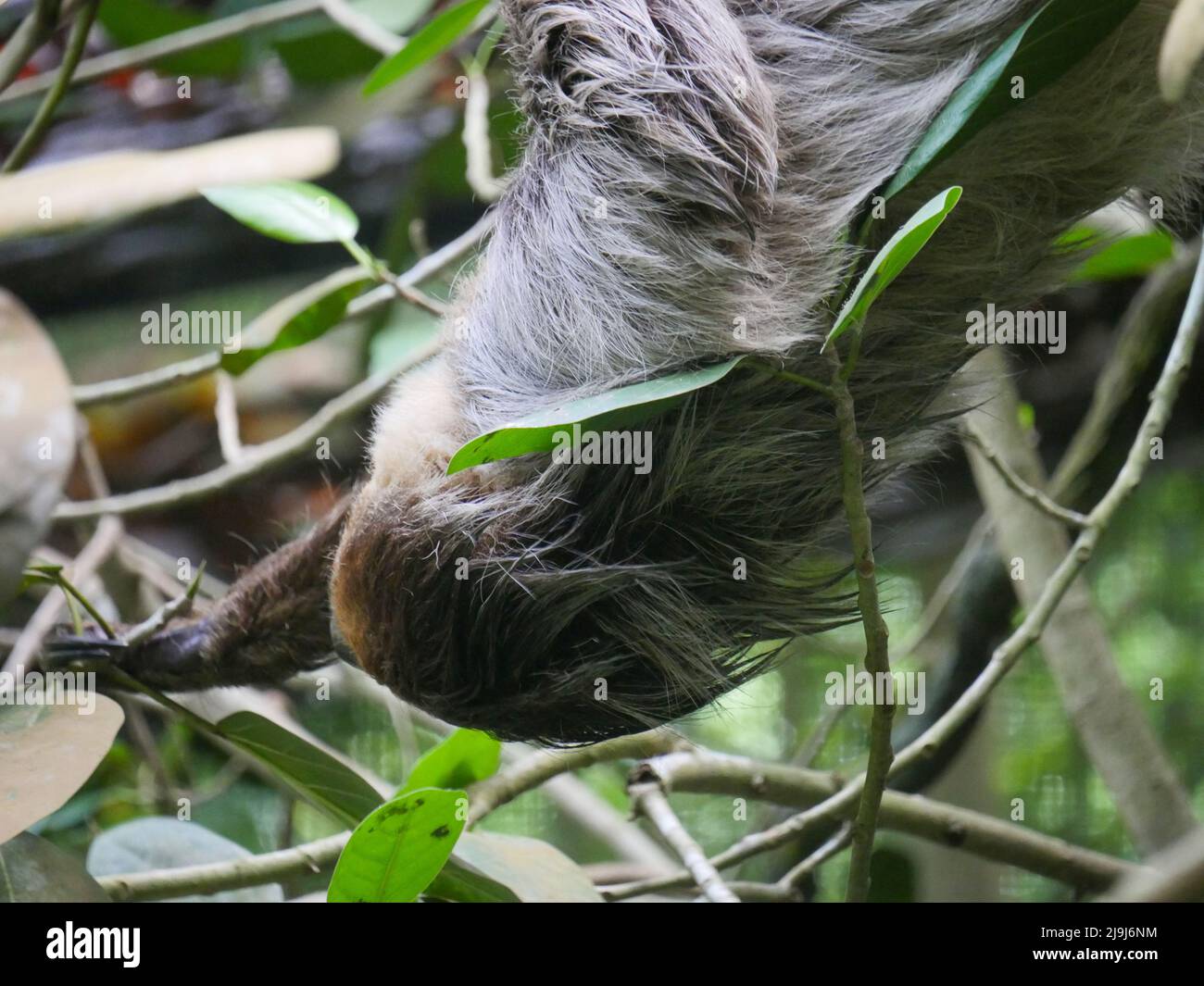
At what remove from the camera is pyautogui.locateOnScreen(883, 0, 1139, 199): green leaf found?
927 mm

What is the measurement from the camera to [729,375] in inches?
44.3

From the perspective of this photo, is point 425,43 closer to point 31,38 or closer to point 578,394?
A: point 31,38

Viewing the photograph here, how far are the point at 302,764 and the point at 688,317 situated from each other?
64 cm

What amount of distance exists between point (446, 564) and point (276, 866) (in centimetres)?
38

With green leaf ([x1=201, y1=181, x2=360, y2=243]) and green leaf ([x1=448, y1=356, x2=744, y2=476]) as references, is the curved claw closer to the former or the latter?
green leaf ([x1=201, y1=181, x2=360, y2=243])

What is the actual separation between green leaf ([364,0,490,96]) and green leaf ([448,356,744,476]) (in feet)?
2.41

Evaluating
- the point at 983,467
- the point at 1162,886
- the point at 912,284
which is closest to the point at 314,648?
the point at 912,284

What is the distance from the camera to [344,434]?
2.70m

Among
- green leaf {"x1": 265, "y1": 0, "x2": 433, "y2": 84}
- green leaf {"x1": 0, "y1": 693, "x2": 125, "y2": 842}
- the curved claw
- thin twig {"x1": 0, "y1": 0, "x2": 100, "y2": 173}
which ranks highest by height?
green leaf {"x1": 265, "y1": 0, "x2": 433, "y2": 84}

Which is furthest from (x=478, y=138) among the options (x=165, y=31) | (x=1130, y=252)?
(x=165, y=31)

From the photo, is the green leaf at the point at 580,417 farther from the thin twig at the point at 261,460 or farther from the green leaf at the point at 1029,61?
the thin twig at the point at 261,460

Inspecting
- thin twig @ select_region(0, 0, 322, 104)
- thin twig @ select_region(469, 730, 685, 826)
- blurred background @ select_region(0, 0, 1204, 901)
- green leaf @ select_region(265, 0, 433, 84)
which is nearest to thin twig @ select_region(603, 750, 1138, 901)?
thin twig @ select_region(469, 730, 685, 826)

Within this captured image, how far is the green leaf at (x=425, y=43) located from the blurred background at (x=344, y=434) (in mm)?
449
